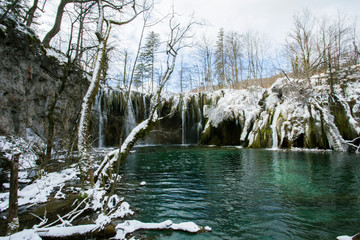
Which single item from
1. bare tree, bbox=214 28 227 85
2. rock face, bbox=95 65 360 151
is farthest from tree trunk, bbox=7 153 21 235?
bare tree, bbox=214 28 227 85

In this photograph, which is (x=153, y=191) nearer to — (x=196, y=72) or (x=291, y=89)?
(x=291, y=89)

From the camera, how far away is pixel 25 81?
921cm

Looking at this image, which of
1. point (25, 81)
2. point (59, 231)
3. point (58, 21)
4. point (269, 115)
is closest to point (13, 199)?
point (59, 231)

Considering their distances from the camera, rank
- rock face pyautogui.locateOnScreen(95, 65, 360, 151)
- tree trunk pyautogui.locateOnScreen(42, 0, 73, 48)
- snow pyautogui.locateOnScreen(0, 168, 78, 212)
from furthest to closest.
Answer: rock face pyautogui.locateOnScreen(95, 65, 360, 151) → tree trunk pyautogui.locateOnScreen(42, 0, 73, 48) → snow pyautogui.locateOnScreen(0, 168, 78, 212)

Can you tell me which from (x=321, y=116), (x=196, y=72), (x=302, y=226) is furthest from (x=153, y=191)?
(x=196, y=72)

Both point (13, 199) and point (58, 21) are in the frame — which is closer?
point (13, 199)

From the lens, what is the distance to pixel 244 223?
10.3ft

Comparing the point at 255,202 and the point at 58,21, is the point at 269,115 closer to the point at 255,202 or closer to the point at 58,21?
the point at 255,202

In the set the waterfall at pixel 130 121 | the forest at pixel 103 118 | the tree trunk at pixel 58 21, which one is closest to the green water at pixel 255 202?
the forest at pixel 103 118

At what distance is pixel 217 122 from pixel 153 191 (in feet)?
50.5

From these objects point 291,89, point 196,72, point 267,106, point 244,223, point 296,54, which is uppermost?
point 196,72

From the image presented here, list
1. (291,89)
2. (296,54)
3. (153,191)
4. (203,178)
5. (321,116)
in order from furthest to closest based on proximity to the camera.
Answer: (296,54)
(291,89)
(321,116)
(203,178)
(153,191)

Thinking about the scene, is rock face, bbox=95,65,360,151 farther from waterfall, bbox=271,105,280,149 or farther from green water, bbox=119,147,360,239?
green water, bbox=119,147,360,239

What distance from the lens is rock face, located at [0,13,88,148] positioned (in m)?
7.93
